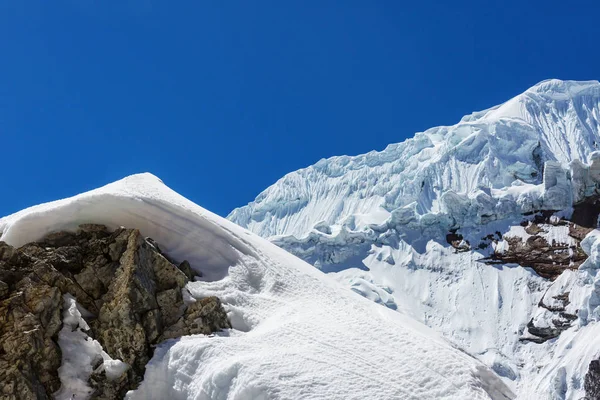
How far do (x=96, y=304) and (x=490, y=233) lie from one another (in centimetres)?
4382

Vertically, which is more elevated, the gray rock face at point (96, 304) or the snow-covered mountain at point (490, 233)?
the snow-covered mountain at point (490, 233)

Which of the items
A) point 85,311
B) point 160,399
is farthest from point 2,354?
point 160,399

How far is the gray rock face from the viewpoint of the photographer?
26.7 ft

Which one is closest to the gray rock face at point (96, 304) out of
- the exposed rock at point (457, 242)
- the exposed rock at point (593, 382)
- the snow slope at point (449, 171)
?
the exposed rock at point (593, 382)

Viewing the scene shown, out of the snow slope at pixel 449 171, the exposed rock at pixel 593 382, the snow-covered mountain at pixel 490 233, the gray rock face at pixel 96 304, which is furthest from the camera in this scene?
the snow slope at pixel 449 171

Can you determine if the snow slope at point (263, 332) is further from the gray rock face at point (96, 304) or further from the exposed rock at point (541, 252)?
the exposed rock at point (541, 252)

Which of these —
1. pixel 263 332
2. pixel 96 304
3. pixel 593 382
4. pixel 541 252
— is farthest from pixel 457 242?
pixel 96 304

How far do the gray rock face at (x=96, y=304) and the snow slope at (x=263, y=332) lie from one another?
25cm

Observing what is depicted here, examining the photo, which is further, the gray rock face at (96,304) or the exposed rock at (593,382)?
the exposed rock at (593,382)

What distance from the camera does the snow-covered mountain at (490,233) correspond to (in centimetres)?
4028

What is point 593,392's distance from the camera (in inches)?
1114

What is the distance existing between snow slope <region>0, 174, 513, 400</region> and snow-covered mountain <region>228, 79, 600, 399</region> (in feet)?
74.4

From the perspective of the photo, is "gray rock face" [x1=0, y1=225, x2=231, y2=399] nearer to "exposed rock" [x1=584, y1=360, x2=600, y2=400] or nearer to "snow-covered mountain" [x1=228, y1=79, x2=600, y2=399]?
"exposed rock" [x1=584, y1=360, x2=600, y2=400]

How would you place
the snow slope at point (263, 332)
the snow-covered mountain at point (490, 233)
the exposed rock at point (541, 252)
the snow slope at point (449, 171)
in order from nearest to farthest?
1. the snow slope at point (263, 332)
2. the snow-covered mountain at point (490, 233)
3. the exposed rock at point (541, 252)
4. the snow slope at point (449, 171)
